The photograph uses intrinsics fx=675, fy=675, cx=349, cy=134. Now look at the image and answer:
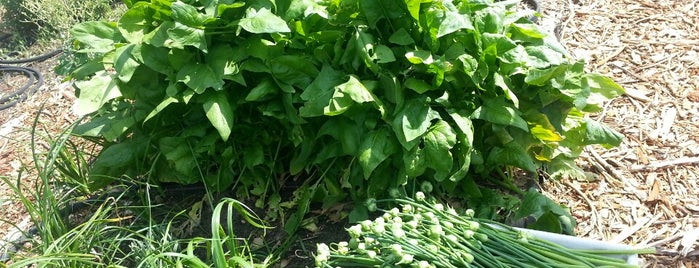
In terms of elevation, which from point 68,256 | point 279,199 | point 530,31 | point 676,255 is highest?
point 530,31

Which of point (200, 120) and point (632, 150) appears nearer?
point (200, 120)

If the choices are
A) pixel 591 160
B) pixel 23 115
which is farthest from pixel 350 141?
pixel 23 115

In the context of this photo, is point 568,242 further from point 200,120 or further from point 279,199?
point 200,120

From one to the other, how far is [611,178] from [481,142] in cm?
65

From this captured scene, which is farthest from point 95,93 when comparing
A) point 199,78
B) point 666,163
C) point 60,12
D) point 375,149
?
point 60,12

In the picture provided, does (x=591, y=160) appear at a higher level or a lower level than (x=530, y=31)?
lower

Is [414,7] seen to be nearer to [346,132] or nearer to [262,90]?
[346,132]

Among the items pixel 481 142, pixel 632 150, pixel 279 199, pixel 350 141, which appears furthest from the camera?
pixel 632 150

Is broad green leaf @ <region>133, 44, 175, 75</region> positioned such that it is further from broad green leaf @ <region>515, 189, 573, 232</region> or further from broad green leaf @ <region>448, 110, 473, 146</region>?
broad green leaf @ <region>515, 189, 573, 232</region>

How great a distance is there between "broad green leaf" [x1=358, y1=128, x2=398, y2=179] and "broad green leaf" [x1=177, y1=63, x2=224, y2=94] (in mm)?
550

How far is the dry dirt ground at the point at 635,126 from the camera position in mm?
2602

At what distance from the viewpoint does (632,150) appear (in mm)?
2953

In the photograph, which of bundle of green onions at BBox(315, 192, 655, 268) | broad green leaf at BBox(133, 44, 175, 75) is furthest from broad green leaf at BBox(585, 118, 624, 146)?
broad green leaf at BBox(133, 44, 175, 75)

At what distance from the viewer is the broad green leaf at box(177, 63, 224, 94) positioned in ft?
7.76
